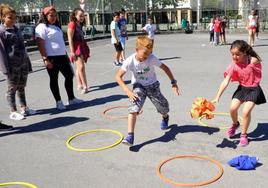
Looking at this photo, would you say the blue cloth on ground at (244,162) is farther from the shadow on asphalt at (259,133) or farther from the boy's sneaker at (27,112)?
the boy's sneaker at (27,112)

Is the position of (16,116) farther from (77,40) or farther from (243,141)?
(243,141)

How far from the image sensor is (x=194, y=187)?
4.27 m

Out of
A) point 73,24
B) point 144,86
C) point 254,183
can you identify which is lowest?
point 254,183

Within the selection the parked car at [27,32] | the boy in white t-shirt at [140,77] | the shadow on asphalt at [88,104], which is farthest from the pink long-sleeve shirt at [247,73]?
the parked car at [27,32]

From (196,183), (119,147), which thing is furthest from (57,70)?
(196,183)

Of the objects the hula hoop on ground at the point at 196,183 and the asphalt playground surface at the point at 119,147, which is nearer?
the hula hoop on ground at the point at 196,183

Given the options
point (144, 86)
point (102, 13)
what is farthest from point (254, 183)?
point (102, 13)

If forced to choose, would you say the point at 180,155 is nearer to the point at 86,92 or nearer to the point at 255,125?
the point at 255,125

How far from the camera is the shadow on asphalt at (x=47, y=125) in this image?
6.63m

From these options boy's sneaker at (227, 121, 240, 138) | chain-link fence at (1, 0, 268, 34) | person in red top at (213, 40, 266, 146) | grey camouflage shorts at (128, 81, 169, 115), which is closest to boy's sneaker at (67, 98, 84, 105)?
grey camouflage shorts at (128, 81, 169, 115)

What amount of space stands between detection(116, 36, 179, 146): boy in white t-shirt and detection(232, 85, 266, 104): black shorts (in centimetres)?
94

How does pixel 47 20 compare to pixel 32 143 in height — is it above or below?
above

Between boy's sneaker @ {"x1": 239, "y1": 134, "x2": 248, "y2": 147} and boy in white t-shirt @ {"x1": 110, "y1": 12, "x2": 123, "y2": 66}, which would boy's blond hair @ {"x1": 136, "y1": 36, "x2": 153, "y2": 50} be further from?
boy in white t-shirt @ {"x1": 110, "y1": 12, "x2": 123, "y2": 66}

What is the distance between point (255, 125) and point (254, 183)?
2.21m
